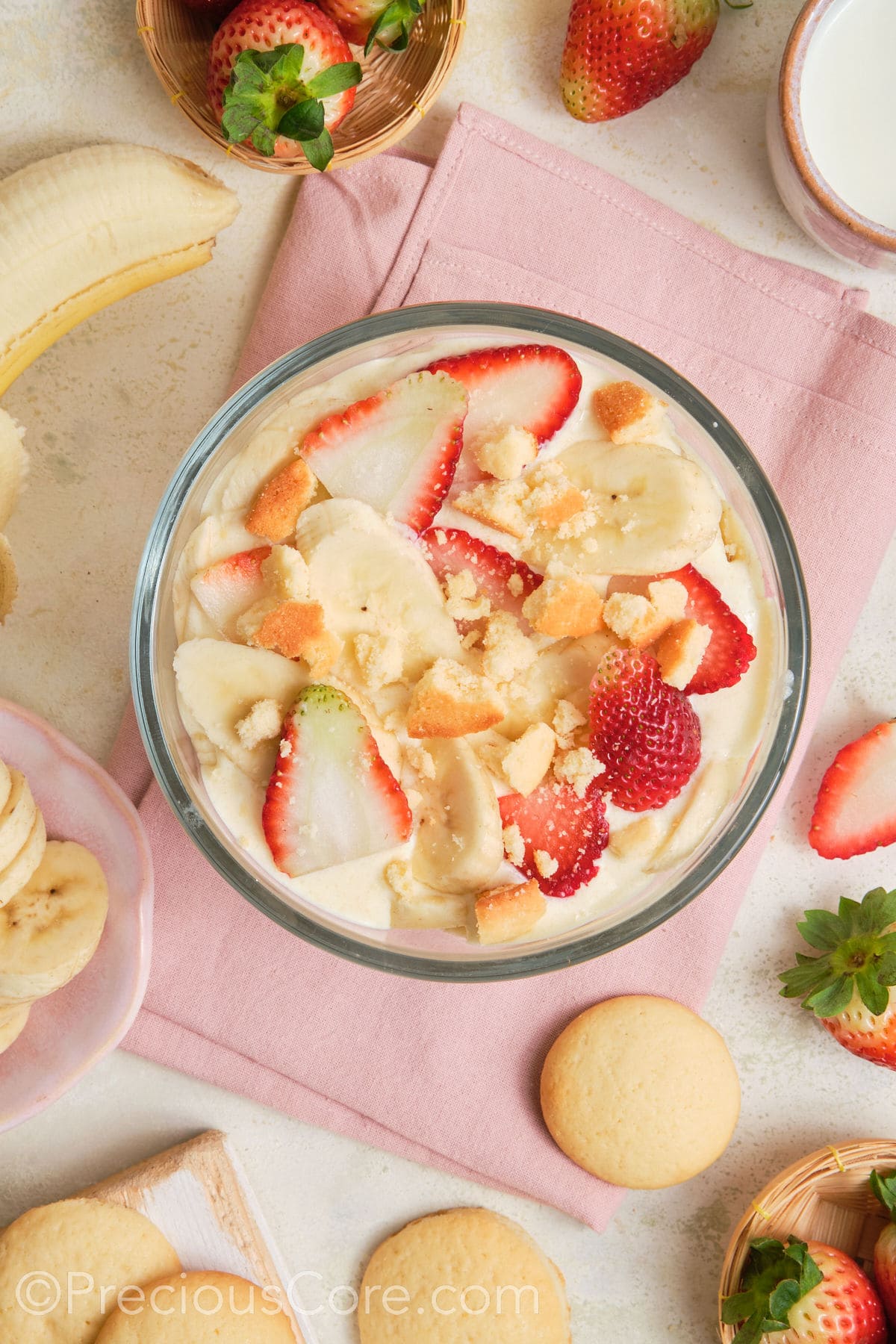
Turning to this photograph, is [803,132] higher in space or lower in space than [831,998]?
higher

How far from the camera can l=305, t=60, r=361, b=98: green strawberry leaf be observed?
5.06 feet

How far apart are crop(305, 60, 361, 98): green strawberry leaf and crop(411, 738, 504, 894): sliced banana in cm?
101

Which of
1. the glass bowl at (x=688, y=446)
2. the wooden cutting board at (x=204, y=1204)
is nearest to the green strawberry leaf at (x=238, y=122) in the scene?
the glass bowl at (x=688, y=446)

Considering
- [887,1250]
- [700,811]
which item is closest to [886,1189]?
[887,1250]

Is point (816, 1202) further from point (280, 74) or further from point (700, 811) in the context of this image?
point (280, 74)

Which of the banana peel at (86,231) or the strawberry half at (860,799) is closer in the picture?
the banana peel at (86,231)

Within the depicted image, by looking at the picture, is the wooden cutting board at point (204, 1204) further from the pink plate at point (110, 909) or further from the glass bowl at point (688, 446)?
the glass bowl at point (688, 446)

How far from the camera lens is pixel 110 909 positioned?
1.76 m

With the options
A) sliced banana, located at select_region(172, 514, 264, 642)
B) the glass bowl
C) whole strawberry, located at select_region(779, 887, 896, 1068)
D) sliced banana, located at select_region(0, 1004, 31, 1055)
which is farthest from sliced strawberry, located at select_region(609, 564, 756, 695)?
sliced banana, located at select_region(0, 1004, 31, 1055)

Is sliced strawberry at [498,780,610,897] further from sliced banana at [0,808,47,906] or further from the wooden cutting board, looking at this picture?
the wooden cutting board

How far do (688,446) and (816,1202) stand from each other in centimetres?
136

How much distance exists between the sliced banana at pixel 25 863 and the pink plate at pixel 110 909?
73mm

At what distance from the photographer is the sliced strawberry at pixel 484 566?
1.33 meters

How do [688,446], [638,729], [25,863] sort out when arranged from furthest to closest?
1. [25,863]
2. [688,446]
3. [638,729]
